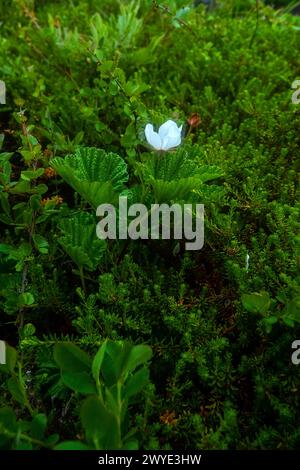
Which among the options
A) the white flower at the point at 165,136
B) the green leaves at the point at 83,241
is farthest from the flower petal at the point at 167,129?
the green leaves at the point at 83,241

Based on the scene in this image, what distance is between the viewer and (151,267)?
53.9 inches

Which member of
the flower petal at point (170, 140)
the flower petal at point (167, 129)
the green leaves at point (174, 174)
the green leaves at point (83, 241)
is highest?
the flower petal at point (167, 129)

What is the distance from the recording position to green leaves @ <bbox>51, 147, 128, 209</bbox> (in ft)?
4.20

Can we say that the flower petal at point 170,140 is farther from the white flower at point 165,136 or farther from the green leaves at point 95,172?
the green leaves at point 95,172

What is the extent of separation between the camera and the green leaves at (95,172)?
1281mm

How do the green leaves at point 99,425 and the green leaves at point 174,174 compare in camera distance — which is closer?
the green leaves at point 99,425

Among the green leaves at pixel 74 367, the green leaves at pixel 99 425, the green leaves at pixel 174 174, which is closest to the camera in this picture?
the green leaves at pixel 99 425

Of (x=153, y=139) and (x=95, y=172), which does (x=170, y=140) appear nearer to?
(x=153, y=139)

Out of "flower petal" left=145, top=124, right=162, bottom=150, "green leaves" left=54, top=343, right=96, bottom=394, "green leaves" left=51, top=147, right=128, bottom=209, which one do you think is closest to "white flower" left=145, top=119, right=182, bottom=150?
"flower petal" left=145, top=124, right=162, bottom=150

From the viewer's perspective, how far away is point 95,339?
3.79 feet

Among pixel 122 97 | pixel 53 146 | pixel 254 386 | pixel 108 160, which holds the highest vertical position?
pixel 122 97
